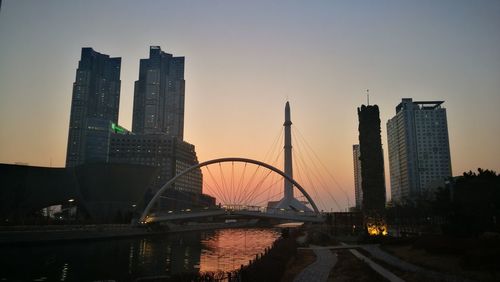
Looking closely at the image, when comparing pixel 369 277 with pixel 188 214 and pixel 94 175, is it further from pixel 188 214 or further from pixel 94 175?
pixel 94 175

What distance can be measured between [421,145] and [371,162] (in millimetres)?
139891

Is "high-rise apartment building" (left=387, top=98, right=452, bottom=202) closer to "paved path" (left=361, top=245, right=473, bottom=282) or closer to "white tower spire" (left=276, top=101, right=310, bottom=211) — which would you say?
"white tower spire" (left=276, top=101, right=310, bottom=211)

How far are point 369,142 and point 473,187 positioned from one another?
1495cm

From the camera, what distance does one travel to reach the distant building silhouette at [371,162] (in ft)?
176

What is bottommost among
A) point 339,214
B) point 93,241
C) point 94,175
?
point 93,241

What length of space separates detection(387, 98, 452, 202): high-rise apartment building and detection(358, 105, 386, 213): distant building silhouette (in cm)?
12578

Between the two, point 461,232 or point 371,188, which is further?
point 371,188

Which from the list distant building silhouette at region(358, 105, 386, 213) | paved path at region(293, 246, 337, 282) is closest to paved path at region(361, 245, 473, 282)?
paved path at region(293, 246, 337, 282)

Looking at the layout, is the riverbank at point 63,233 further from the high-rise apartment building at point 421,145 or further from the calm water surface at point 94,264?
the high-rise apartment building at point 421,145

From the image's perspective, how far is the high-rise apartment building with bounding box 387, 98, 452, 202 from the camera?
176m

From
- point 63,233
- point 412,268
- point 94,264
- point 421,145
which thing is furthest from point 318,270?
point 421,145

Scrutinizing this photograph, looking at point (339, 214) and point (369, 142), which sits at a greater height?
point (369, 142)

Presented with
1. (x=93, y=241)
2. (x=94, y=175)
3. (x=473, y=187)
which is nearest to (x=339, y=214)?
(x=473, y=187)

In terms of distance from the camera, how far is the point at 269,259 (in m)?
28.7
